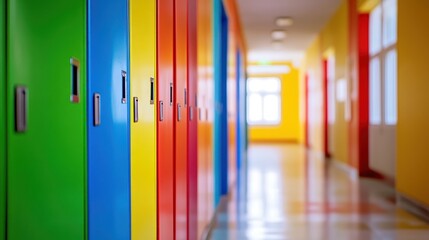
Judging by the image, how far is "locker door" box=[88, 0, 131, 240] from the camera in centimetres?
158

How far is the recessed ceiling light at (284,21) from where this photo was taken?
12700 millimetres

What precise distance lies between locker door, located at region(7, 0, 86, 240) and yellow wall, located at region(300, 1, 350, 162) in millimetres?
9753

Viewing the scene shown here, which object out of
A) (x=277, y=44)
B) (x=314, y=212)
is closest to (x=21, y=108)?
(x=314, y=212)

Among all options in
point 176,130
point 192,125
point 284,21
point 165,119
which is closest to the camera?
point 165,119

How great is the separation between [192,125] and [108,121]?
2151 millimetres

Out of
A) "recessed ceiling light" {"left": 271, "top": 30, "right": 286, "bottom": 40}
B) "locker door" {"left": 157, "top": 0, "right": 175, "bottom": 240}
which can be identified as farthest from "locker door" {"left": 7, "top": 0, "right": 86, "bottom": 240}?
"recessed ceiling light" {"left": 271, "top": 30, "right": 286, "bottom": 40}

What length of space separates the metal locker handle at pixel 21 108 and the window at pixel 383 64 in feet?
23.4

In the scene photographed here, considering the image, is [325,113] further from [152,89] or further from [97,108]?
[97,108]

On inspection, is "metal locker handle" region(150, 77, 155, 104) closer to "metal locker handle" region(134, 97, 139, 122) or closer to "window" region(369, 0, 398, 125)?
"metal locker handle" region(134, 97, 139, 122)

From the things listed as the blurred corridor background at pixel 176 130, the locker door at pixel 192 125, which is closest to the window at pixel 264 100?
the blurred corridor background at pixel 176 130

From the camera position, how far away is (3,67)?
3.37ft

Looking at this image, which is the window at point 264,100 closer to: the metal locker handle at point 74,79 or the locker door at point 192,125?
the locker door at point 192,125

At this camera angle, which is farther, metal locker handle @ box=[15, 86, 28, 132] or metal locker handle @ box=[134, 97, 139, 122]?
metal locker handle @ box=[134, 97, 139, 122]

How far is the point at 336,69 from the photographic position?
12.2 meters
